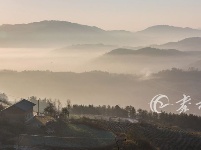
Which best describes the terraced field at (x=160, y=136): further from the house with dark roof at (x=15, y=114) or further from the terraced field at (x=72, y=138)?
the house with dark roof at (x=15, y=114)

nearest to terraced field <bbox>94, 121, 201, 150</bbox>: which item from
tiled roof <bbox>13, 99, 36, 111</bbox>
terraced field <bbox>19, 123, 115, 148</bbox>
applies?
terraced field <bbox>19, 123, 115, 148</bbox>

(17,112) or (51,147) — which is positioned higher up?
(17,112)

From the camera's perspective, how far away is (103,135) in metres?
67.0

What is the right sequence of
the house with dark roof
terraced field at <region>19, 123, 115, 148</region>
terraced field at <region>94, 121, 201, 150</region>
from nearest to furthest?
terraced field at <region>19, 123, 115, 148</region> → the house with dark roof → terraced field at <region>94, 121, 201, 150</region>

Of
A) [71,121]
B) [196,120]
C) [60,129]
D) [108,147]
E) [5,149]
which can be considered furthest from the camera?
[196,120]

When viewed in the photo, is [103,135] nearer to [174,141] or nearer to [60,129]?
[60,129]

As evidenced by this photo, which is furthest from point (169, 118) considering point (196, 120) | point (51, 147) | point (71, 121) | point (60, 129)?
point (51, 147)

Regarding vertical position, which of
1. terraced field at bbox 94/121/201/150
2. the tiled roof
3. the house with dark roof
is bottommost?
terraced field at bbox 94/121/201/150

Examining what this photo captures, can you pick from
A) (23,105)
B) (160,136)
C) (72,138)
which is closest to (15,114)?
(23,105)

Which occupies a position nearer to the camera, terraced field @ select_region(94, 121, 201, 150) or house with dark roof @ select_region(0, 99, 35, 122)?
house with dark roof @ select_region(0, 99, 35, 122)

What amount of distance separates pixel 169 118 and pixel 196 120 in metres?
10.9

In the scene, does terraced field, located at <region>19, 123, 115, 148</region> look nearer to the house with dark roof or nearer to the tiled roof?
the house with dark roof

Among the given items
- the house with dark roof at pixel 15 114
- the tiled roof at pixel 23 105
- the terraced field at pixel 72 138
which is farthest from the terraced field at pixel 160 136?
the house with dark roof at pixel 15 114

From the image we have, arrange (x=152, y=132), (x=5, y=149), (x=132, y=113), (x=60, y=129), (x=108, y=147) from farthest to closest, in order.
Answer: (x=132, y=113) < (x=152, y=132) < (x=60, y=129) < (x=108, y=147) < (x=5, y=149)
